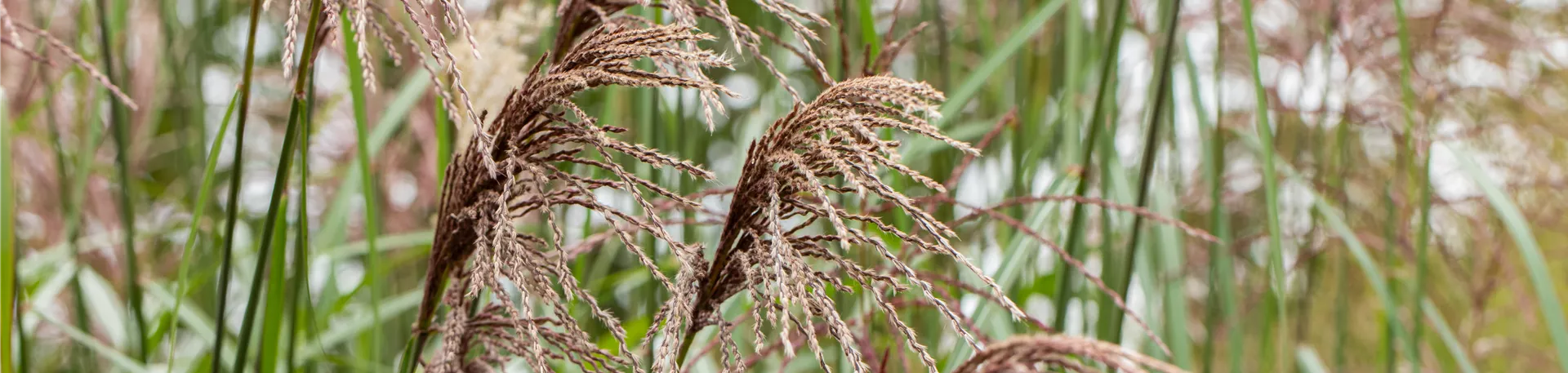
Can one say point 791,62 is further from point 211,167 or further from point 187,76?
point 211,167

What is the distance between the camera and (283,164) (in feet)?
1.57

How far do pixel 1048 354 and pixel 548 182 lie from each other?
0.74ft

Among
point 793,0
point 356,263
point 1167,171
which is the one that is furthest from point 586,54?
point 356,263

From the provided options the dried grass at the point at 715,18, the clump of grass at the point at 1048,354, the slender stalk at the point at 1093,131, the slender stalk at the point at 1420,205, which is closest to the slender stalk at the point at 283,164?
the dried grass at the point at 715,18

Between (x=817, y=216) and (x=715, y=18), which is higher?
(x=715, y=18)

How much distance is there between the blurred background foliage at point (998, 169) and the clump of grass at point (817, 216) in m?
0.03

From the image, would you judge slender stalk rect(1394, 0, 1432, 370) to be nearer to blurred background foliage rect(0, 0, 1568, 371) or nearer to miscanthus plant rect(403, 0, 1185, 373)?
blurred background foliage rect(0, 0, 1568, 371)

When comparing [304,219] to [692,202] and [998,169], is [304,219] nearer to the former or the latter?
[692,202]

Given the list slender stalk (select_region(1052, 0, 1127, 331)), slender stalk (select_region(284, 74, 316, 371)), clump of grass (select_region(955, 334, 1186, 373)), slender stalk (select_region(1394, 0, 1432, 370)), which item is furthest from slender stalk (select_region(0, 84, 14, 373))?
slender stalk (select_region(1394, 0, 1432, 370))

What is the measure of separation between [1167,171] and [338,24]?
1070 millimetres

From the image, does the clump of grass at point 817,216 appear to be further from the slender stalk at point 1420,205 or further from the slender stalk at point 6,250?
the slender stalk at point 1420,205

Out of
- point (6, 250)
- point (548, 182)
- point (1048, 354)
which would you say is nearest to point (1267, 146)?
point (1048, 354)

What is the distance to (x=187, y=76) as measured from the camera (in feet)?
5.57

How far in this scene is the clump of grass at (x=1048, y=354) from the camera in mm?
357
